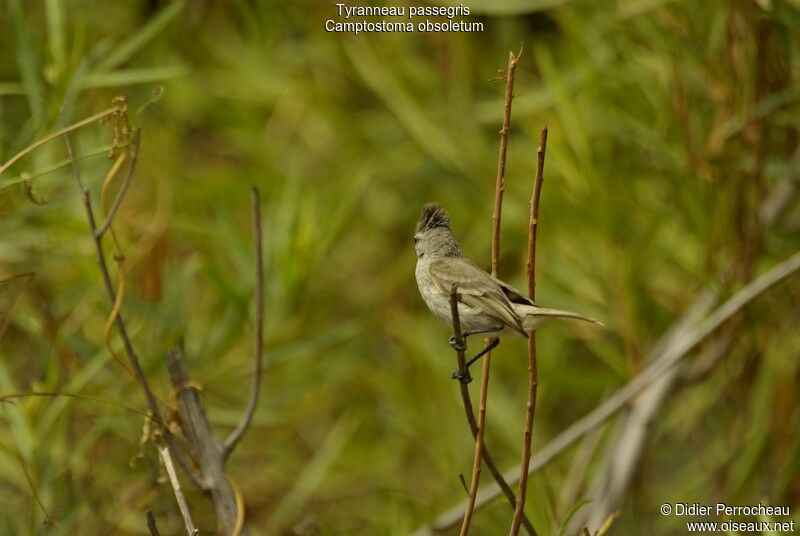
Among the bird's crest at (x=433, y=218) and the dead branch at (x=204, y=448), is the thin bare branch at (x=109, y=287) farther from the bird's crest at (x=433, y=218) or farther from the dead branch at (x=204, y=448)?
the bird's crest at (x=433, y=218)

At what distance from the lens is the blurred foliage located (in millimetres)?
2609

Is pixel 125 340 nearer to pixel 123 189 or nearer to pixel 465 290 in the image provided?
pixel 123 189

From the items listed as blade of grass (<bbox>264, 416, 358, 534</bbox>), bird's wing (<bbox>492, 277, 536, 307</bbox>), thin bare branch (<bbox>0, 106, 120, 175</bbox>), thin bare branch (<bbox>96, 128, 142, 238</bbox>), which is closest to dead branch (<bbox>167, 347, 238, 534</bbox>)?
thin bare branch (<bbox>96, 128, 142, 238</bbox>)

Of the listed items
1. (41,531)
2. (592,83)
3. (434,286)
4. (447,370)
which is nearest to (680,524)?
(447,370)

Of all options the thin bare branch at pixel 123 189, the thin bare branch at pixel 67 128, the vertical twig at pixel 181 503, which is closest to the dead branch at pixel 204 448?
the vertical twig at pixel 181 503

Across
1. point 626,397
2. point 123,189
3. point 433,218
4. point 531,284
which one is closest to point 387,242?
point 626,397

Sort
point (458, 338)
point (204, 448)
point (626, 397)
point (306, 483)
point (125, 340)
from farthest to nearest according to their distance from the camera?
point (306, 483)
point (626, 397)
point (204, 448)
point (125, 340)
point (458, 338)

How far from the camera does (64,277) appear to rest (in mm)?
3178

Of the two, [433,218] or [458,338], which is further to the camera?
[433,218]

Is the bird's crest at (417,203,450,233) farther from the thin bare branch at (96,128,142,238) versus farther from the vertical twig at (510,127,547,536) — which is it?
the thin bare branch at (96,128,142,238)

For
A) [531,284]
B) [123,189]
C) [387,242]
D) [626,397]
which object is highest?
[123,189]

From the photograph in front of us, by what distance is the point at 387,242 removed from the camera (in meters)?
4.12

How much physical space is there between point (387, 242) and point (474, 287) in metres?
2.31

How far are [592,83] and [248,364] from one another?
1.17 m
